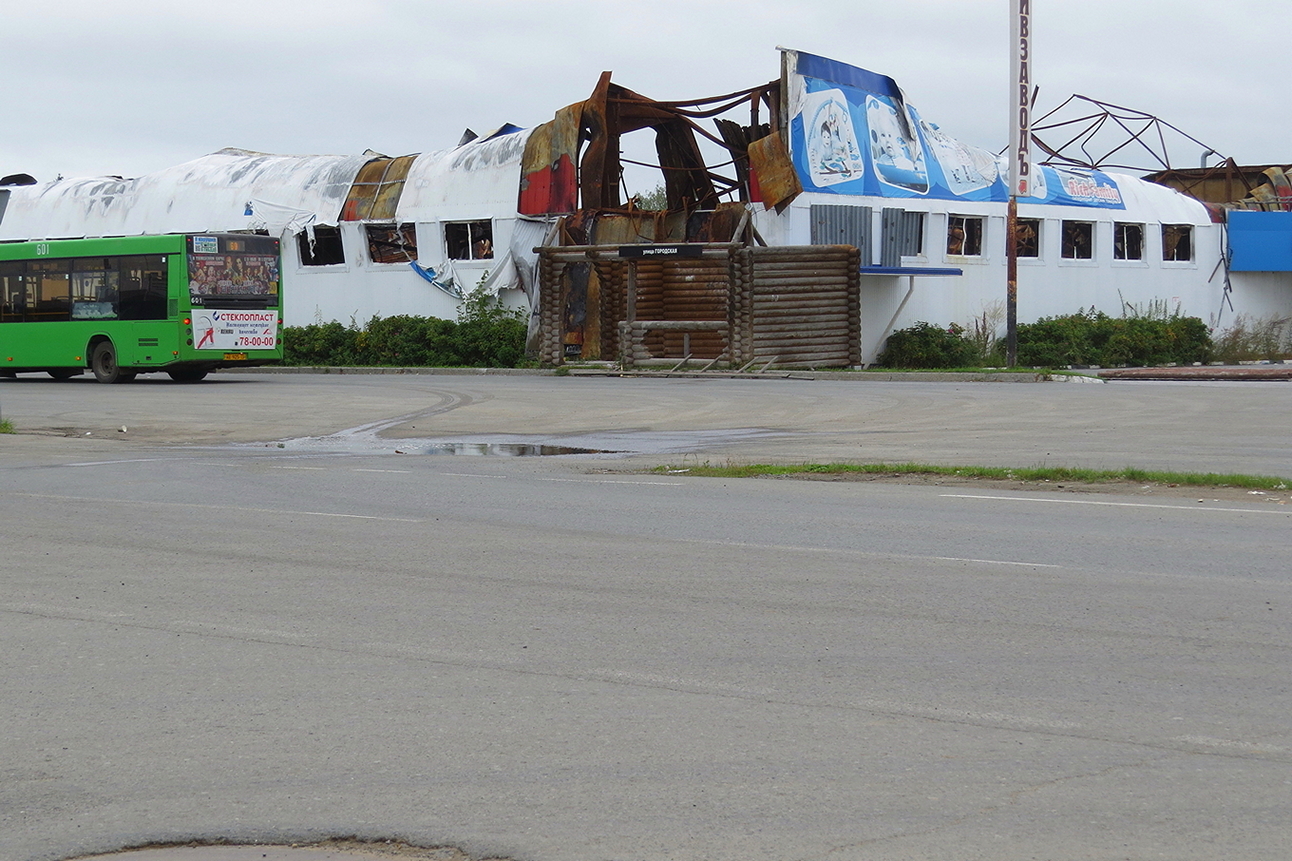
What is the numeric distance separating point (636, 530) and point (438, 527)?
1418 millimetres

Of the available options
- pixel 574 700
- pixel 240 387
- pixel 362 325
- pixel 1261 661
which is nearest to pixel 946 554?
pixel 1261 661

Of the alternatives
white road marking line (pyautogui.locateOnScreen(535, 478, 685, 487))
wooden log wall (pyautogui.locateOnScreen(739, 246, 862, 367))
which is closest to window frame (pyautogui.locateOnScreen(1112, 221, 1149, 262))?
wooden log wall (pyautogui.locateOnScreen(739, 246, 862, 367))

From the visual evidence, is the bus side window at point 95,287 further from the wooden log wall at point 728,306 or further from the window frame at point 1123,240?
the window frame at point 1123,240

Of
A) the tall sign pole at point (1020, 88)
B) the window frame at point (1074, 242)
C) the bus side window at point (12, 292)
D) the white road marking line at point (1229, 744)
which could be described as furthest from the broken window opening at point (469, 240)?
the white road marking line at point (1229, 744)

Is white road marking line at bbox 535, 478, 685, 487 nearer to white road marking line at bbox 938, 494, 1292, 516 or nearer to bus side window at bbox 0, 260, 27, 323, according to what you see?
white road marking line at bbox 938, 494, 1292, 516

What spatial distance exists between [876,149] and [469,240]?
39.5ft

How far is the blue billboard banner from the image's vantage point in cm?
3906

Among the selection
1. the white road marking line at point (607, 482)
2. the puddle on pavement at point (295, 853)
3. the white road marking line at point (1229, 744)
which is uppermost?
the white road marking line at point (607, 482)

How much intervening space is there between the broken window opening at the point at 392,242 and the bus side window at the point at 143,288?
42.8 ft

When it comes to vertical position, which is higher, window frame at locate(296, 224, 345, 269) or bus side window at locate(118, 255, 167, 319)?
window frame at locate(296, 224, 345, 269)

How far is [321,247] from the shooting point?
4644 cm

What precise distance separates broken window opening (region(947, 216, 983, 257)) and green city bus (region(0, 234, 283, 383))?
64.5 feet

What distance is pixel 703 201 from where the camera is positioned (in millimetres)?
41750

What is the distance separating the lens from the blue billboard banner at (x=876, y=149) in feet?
128
